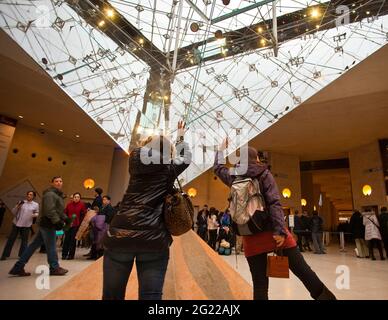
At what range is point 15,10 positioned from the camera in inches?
249

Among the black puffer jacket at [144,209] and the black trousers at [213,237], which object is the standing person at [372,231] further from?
the black puffer jacket at [144,209]

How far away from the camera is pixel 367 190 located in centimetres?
1351

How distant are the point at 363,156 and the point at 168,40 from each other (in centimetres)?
1222

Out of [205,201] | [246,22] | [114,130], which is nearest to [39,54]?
[114,130]

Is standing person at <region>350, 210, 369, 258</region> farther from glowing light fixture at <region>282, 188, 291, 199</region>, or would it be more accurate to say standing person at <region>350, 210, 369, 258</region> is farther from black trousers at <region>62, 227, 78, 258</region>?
black trousers at <region>62, 227, 78, 258</region>

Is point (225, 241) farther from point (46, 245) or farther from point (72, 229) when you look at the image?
point (46, 245)

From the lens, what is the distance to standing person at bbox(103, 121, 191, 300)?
1.32m

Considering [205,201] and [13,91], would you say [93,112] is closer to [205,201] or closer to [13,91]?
[13,91]

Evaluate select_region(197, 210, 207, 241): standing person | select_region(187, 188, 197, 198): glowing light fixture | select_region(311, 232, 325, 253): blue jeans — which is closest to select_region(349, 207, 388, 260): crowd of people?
select_region(311, 232, 325, 253): blue jeans

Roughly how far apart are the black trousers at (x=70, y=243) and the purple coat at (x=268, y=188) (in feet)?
15.7

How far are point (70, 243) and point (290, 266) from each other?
17.5ft

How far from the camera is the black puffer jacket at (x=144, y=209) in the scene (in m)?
1.33

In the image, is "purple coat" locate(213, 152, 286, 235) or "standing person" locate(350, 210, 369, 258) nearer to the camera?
"purple coat" locate(213, 152, 286, 235)

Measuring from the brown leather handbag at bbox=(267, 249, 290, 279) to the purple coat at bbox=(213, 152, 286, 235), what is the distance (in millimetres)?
180
